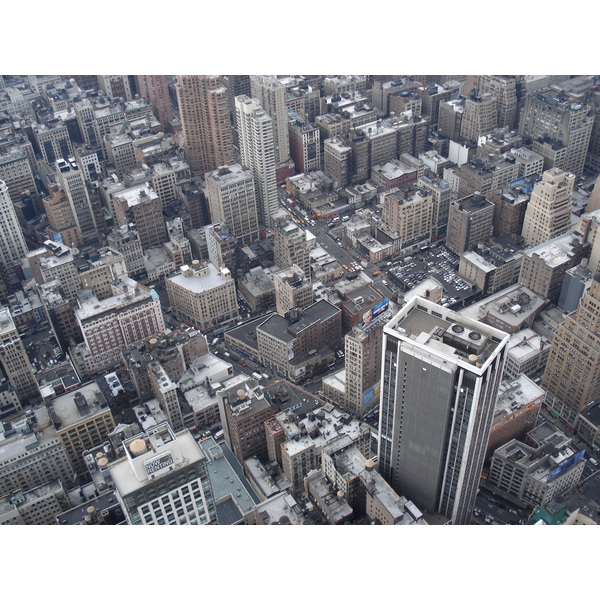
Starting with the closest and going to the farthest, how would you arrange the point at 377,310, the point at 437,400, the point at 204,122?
the point at 437,400 < the point at 377,310 < the point at 204,122

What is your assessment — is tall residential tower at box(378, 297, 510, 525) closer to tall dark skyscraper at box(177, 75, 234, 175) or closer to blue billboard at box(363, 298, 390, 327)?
blue billboard at box(363, 298, 390, 327)

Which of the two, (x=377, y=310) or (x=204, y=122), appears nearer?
(x=377, y=310)

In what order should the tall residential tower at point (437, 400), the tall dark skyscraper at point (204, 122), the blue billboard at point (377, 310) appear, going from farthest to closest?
1. the tall dark skyscraper at point (204, 122)
2. the blue billboard at point (377, 310)
3. the tall residential tower at point (437, 400)

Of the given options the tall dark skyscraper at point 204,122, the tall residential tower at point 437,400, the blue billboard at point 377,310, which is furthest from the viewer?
the tall dark skyscraper at point 204,122

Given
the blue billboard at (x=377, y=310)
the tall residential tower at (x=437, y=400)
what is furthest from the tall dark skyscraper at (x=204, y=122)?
the tall residential tower at (x=437, y=400)

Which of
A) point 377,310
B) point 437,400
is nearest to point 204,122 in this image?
point 377,310

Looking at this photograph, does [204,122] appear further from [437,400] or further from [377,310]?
[437,400]

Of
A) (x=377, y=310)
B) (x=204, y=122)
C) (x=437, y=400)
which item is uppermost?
(x=437, y=400)

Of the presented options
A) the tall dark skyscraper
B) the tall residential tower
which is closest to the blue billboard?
the tall residential tower

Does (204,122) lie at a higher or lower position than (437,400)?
lower

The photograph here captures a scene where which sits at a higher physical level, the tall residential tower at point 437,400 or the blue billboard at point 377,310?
the tall residential tower at point 437,400

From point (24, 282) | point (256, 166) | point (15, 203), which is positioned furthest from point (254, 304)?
point (15, 203)

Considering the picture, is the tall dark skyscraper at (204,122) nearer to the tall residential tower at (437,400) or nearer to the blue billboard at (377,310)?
the blue billboard at (377,310)
